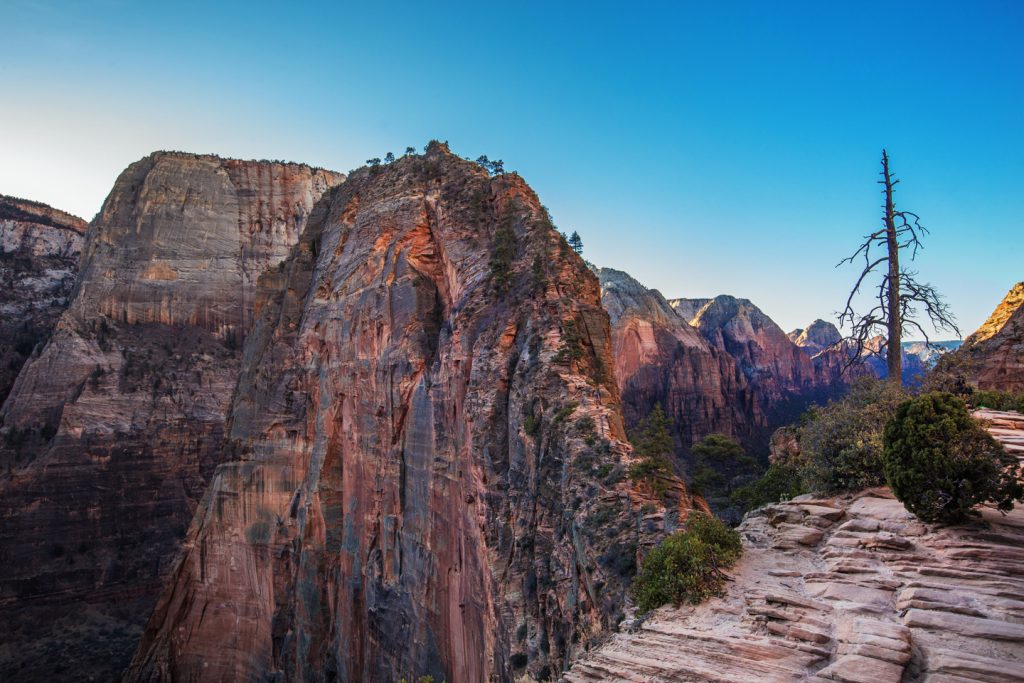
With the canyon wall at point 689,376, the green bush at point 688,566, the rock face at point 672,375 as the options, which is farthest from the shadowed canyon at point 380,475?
the canyon wall at point 689,376

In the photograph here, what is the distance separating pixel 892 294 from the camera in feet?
54.2

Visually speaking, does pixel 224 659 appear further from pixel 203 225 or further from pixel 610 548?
pixel 203 225

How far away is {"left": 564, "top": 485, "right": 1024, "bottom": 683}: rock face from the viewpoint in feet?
23.2

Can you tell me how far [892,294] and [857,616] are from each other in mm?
11265

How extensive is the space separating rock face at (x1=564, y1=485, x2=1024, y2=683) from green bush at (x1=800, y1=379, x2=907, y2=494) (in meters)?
1.76

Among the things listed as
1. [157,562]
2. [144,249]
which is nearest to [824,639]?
[157,562]

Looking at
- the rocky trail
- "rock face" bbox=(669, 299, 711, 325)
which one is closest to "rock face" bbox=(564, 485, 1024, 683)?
the rocky trail

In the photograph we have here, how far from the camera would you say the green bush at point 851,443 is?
12.7 metres

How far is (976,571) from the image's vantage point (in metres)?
8.48

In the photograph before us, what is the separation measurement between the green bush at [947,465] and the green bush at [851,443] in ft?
7.81

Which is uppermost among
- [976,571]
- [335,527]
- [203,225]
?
[203,225]

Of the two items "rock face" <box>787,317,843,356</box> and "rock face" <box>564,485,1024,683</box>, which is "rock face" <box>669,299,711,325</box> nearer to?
"rock face" <box>787,317,843,356</box>

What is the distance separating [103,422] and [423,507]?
47476 millimetres

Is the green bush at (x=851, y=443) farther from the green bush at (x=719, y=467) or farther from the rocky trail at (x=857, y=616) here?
the green bush at (x=719, y=467)
